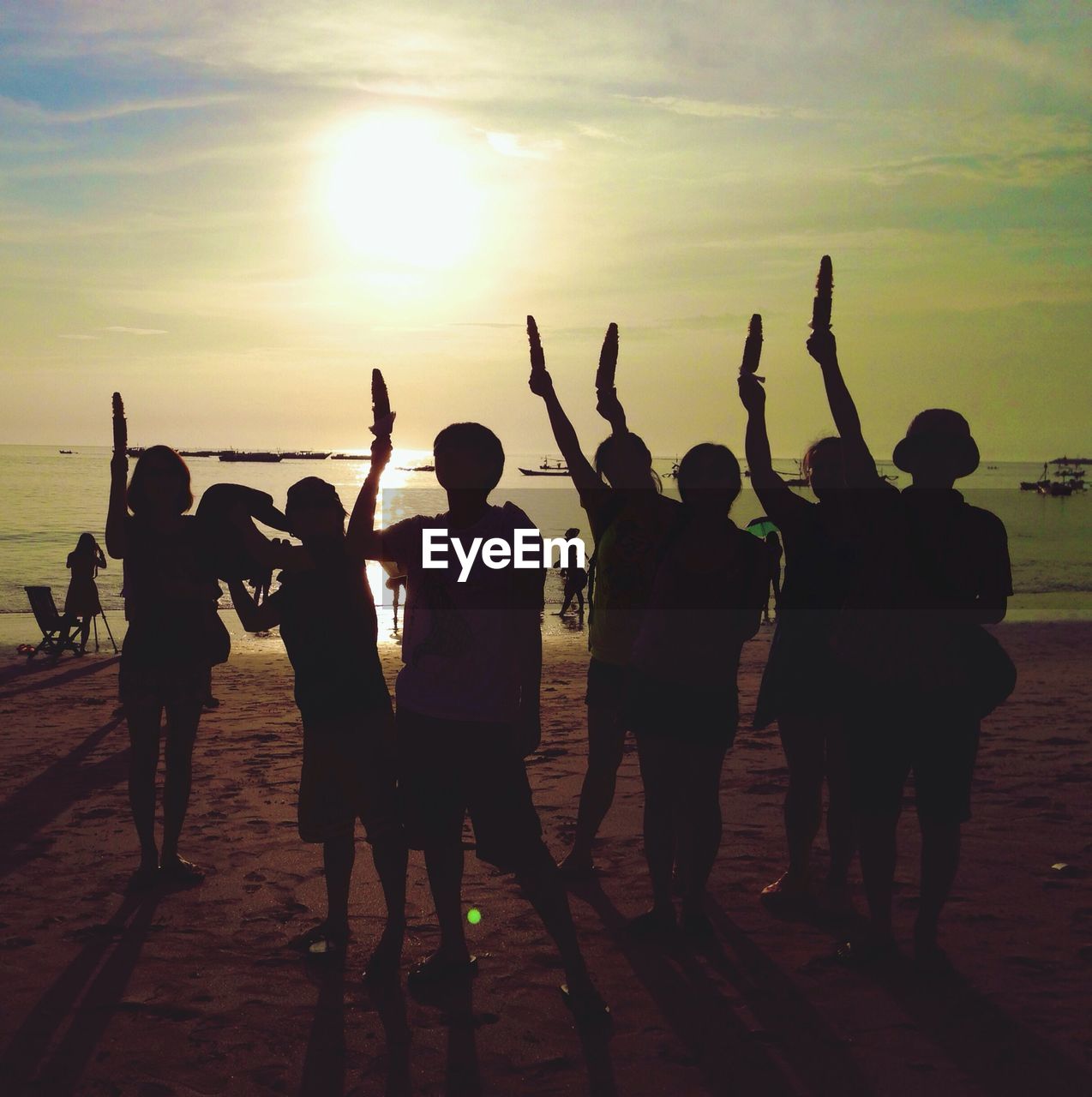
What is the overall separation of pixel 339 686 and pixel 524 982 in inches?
51.5

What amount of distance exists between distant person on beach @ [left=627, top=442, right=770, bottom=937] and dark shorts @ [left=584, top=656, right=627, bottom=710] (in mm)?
453

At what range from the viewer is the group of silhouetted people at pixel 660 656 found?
3.50 metres

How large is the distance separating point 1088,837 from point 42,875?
17.7ft

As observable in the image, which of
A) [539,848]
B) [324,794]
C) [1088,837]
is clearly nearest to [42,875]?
[324,794]

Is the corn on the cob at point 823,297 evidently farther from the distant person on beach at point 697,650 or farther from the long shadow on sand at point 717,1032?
the long shadow on sand at point 717,1032

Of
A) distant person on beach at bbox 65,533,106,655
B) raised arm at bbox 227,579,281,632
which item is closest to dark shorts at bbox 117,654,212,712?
raised arm at bbox 227,579,281,632

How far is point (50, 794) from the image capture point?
6715 mm

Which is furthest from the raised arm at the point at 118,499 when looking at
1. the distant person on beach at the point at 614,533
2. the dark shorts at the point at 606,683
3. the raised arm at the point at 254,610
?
the dark shorts at the point at 606,683

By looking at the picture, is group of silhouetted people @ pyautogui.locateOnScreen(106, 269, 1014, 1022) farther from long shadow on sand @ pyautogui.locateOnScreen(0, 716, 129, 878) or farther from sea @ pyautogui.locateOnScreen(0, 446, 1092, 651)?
sea @ pyautogui.locateOnScreen(0, 446, 1092, 651)

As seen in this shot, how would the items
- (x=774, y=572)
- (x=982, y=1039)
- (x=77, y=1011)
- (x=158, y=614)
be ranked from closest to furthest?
(x=982, y=1039) < (x=77, y=1011) < (x=158, y=614) < (x=774, y=572)

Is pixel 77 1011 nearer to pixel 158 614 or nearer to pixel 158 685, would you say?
pixel 158 685

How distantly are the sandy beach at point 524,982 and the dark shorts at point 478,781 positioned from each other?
623mm

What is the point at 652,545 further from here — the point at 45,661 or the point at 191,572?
the point at 45,661

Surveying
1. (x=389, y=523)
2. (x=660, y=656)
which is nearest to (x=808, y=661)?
(x=660, y=656)
